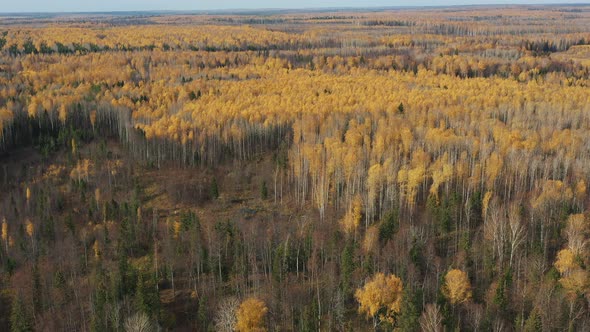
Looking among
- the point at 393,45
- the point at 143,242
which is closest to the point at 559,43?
the point at 393,45

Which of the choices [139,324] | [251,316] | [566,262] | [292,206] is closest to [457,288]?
[566,262]

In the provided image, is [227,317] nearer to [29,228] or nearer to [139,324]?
[139,324]

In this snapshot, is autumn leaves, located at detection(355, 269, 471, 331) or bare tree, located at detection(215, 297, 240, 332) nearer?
bare tree, located at detection(215, 297, 240, 332)

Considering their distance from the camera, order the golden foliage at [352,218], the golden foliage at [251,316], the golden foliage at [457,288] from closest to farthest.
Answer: the golden foliage at [251,316] → the golden foliage at [457,288] → the golden foliage at [352,218]

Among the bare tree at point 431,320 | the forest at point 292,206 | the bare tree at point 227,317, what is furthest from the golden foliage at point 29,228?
the bare tree at point 431,320

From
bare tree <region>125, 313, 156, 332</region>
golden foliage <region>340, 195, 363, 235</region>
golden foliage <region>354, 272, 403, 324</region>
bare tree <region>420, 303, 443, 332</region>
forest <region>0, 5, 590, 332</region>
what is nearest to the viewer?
bare tree <region>125, 313, 156, 332</region>

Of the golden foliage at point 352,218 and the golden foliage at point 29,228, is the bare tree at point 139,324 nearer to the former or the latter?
the golden foliage at point 29,228

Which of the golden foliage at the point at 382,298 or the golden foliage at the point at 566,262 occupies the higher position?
the golden foliage at the point at 566,262

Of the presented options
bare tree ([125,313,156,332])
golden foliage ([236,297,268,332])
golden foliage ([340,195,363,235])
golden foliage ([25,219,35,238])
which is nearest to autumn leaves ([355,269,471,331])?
golden foliage ([236,297,268,332])

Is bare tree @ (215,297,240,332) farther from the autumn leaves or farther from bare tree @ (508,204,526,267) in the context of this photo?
bare tree @ (508,204,526,267)
